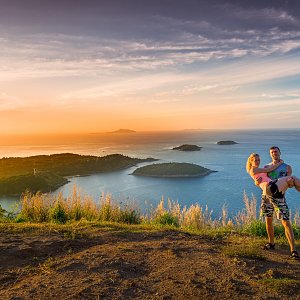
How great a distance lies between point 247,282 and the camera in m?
4.16

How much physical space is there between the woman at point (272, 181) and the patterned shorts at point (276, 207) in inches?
3.8

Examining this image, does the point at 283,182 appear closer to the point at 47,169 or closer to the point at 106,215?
the point at 106,215

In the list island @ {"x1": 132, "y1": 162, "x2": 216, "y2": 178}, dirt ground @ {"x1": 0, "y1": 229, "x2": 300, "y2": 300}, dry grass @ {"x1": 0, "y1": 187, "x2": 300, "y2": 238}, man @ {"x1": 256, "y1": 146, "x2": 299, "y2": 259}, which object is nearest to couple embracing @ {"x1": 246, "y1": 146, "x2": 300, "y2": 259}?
man @ {"x1": 256, "y1": 146, "x2": 299, "y2": 259}

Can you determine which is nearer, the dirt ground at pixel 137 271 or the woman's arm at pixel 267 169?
the dirt ground at pixel 137 271

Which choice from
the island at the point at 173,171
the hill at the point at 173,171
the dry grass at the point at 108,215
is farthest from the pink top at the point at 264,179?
the hill at the point at 173,171

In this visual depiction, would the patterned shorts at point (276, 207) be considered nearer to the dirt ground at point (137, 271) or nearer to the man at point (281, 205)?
the man at point (281, 205)

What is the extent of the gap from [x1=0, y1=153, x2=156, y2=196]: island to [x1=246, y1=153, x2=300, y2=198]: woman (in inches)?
1859

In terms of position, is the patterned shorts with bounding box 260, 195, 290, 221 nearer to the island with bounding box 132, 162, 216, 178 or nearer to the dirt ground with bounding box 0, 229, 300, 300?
the dirt ground with bounding box 0, 229, 300, 300

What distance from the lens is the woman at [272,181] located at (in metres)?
5.41

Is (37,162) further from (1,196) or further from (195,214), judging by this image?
(195,214)

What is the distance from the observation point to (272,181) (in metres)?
5.54

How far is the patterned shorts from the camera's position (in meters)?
5.51

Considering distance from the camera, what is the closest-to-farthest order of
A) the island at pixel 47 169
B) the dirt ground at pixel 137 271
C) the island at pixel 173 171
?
1. the dirt ground at pixel 137 271
2. the island at pixel 47 169
3. the island at pixel 173 171

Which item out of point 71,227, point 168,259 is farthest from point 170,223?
point 168,259
